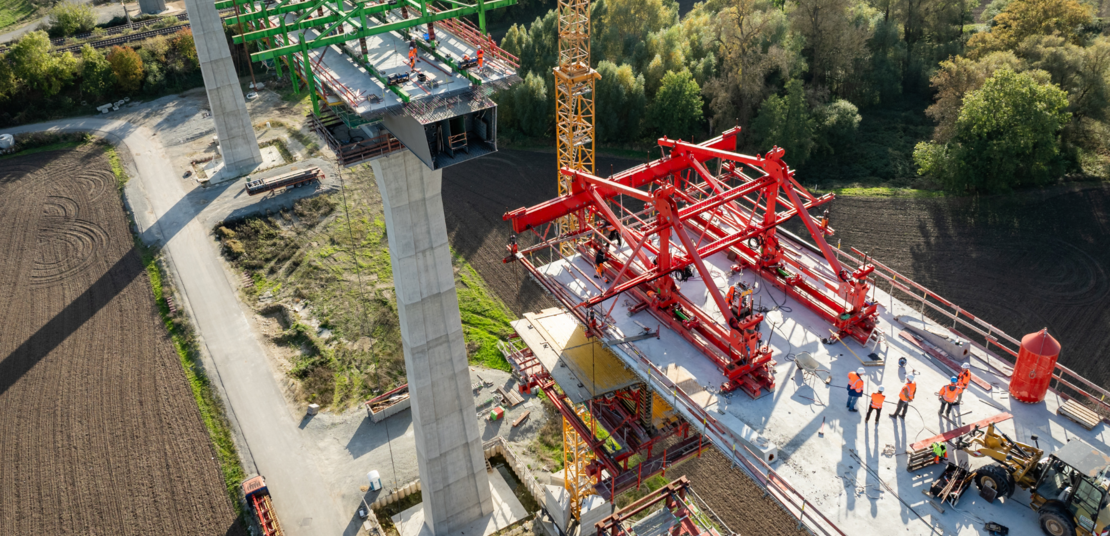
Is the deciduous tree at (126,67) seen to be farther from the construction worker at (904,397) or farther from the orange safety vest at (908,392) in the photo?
the orange safety vest at (908,392)

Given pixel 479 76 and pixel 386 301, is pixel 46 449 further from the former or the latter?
pixel 479 76

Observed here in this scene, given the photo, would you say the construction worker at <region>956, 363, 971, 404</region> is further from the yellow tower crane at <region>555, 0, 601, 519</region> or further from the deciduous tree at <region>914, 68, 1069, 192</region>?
the deciduous tree at <region>914, 68, 1069, 192</region>

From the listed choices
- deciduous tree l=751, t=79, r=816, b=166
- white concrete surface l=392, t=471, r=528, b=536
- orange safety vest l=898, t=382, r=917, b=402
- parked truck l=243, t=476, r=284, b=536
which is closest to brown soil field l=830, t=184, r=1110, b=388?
deciduous tree l=751, t=79, r=816, b=166

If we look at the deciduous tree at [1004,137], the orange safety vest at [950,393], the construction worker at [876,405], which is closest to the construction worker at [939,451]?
the construction worker at [876,405]

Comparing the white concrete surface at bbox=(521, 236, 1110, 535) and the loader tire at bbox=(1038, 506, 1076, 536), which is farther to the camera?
the white concrete surface at bbox=(521, 236, 1110, 535)

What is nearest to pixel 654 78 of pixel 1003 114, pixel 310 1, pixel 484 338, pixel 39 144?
pixel 1003 114

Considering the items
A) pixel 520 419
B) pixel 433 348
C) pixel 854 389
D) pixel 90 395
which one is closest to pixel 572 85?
pixel 520 419
